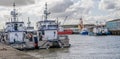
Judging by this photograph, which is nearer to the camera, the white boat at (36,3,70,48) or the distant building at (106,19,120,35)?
the white boat at (36,3,70,48)

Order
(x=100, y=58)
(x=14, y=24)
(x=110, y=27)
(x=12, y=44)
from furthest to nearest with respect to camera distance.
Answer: (x=110, y=27), (x=14, y=24), (x=12, y=44), (x=100, y=58)

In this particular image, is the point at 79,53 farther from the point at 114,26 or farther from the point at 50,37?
the point at 114,26

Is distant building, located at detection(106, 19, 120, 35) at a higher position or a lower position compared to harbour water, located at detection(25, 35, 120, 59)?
higher

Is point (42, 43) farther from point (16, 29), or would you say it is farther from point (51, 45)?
point (16, 29)

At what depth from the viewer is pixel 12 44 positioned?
51.8m

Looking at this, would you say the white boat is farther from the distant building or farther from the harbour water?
the distant building

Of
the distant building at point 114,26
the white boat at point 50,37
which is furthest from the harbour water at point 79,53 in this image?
the distant building at point 114,26

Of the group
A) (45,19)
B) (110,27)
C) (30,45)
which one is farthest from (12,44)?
(110,27)

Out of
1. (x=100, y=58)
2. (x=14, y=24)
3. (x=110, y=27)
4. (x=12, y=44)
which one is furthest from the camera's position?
(x=110, y=27)

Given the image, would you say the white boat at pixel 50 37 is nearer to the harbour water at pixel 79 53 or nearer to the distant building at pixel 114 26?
the harbour water at pixel 79 53

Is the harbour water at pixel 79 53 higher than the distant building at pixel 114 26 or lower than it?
lower

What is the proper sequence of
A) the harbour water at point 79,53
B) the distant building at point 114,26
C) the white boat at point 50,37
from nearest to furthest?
1. the harbour water at point 79,53
2. the white boat at point 50,37
3. the distant building at point 114,26

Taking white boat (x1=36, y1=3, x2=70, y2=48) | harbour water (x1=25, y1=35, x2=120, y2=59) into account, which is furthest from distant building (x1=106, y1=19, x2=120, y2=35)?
white boat (x1=36, y1=3, x2=70, y2=48)

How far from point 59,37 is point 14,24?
770cm
